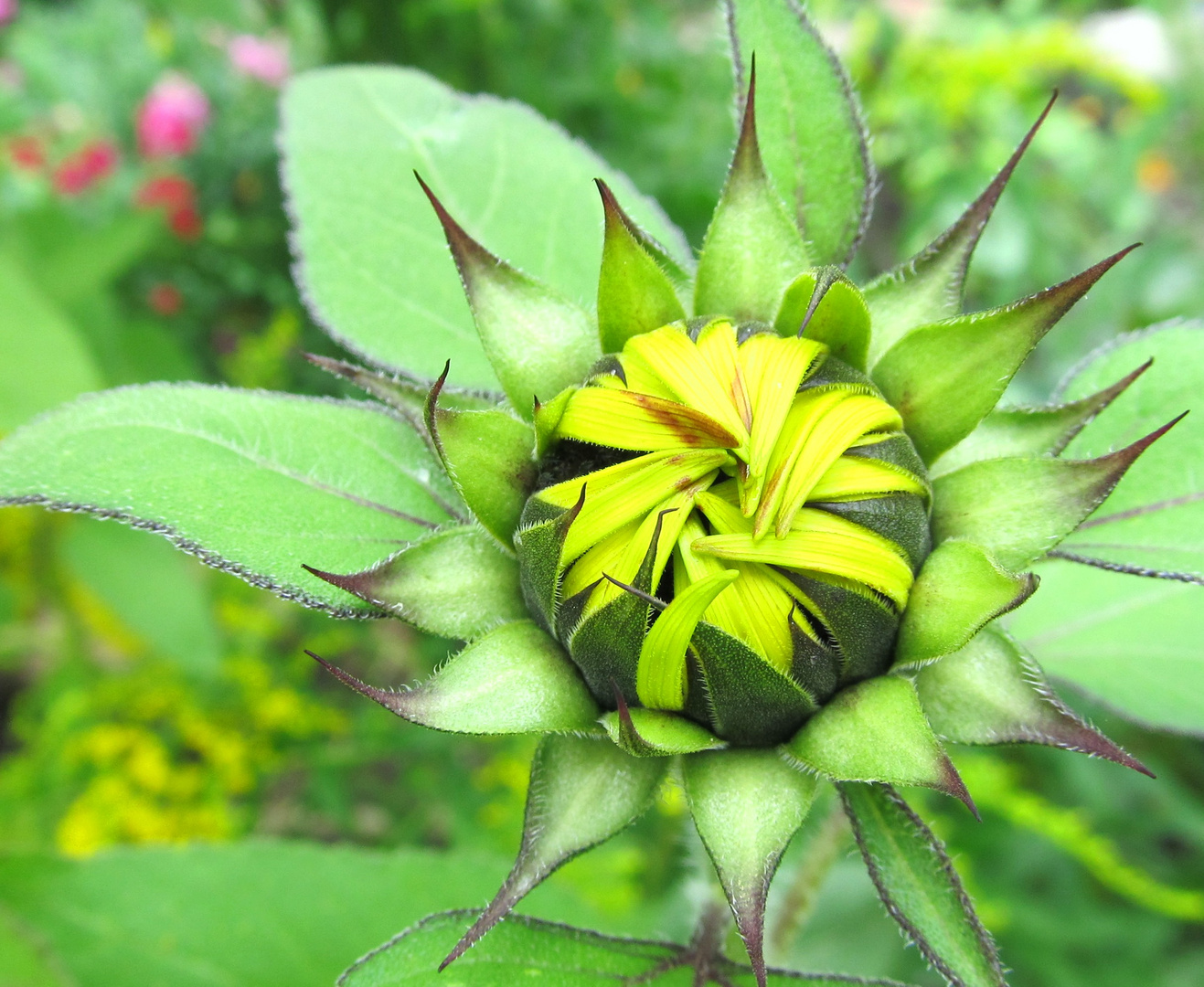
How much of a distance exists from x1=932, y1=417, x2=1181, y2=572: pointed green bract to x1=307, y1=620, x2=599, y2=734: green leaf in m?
0.35

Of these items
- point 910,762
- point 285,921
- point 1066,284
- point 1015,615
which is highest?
point 1066,284

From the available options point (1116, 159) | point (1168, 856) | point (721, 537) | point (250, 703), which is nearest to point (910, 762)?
point (721, 537)

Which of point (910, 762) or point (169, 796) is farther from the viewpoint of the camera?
point (169, 796)

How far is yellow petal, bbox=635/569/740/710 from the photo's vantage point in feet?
2.50

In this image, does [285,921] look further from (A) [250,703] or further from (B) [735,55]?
(B) [735,55]

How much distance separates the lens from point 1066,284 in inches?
32.8

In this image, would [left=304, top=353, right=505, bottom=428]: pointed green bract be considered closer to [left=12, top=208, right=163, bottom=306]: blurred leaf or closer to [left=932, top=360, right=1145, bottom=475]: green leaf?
[left=932, top=360, right=1145, bottom=475]: green leaf

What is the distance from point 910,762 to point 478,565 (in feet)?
1.29

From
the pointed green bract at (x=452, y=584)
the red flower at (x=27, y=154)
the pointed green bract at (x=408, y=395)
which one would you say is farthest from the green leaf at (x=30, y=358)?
the red flower at (x=27, y=154)

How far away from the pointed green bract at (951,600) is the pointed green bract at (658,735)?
6.9 inches

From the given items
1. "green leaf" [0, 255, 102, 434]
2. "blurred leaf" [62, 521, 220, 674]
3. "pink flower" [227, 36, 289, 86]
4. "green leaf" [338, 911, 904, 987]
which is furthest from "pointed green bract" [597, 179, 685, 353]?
"pink flower" [227, 36, 289, 86]

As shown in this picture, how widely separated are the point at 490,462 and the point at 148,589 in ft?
4.58

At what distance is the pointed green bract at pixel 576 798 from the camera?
32.9 inches

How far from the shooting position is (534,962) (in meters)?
0.99
